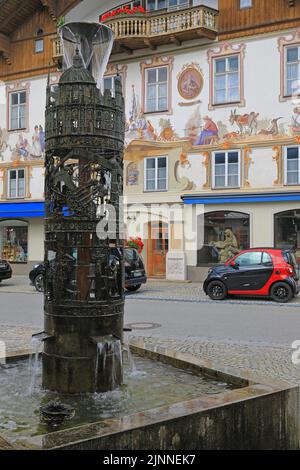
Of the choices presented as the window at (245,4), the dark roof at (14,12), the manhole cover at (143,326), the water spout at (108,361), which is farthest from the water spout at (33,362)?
the dark roof at (14,12)

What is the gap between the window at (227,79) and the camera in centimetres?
2400

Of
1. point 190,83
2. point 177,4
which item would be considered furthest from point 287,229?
point 177,4

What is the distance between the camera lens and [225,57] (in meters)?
24.2

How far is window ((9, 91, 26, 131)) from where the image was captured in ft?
96.6

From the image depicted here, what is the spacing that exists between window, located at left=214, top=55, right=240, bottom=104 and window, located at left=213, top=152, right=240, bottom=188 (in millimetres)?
2342

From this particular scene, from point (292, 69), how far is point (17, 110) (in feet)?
47.3

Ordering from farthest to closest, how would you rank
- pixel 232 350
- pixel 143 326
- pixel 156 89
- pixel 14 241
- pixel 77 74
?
pixel 14 241, pixel 156 89, pixel 143 326, pixel 232 350, pixel 77 74

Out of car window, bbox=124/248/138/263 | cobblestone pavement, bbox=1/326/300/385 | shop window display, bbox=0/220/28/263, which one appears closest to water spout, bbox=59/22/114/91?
cobblestone pavement, bbox=1/326/300/385

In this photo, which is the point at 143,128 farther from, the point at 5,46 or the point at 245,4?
the point at 5,46

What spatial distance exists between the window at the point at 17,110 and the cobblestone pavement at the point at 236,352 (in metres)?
19.8

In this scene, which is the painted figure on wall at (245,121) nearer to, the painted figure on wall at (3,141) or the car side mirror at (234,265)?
the car side mirror at (234,265)

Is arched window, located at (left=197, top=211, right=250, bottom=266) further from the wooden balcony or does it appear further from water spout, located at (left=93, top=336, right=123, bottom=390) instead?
water spout, located at (left=93, top=336, right=123, bottom=390)

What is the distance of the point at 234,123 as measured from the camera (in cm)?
2389
